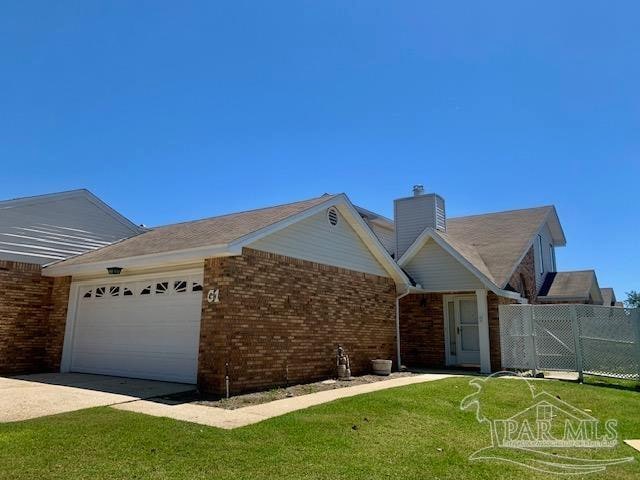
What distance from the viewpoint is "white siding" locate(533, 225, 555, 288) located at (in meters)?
19.5

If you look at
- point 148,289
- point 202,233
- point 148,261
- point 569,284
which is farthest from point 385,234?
point 148,261

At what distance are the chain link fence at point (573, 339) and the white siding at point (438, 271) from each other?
1525mm

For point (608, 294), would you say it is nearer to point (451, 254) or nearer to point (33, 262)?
point (451, 254)

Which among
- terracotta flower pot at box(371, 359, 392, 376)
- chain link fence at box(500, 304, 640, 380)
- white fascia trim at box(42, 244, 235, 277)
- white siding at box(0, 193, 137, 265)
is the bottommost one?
terracotta flower pot at box(371, 359, 392, 376)

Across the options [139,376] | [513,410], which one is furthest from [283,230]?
[513,410]

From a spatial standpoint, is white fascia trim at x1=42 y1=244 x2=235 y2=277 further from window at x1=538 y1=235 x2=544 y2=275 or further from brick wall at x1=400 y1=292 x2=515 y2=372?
window at x1=538 y1=235 x2=544 y2=275

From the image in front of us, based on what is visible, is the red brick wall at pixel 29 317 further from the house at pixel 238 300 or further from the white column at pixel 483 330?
the white column at pixel 483 330

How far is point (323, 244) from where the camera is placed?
39.7ft

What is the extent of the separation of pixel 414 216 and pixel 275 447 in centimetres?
1390

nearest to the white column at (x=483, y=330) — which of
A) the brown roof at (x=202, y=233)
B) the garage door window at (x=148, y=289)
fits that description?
the brown roof at (x=202, y=233)

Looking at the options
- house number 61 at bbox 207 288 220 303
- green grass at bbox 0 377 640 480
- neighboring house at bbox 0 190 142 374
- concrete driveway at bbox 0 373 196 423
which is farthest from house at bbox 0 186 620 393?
green grass at bbox 0 377 640 480

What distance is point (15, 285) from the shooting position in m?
12.7

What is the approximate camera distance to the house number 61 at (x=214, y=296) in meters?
9.19

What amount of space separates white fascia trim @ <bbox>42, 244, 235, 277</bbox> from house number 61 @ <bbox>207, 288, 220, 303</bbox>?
71 cm
